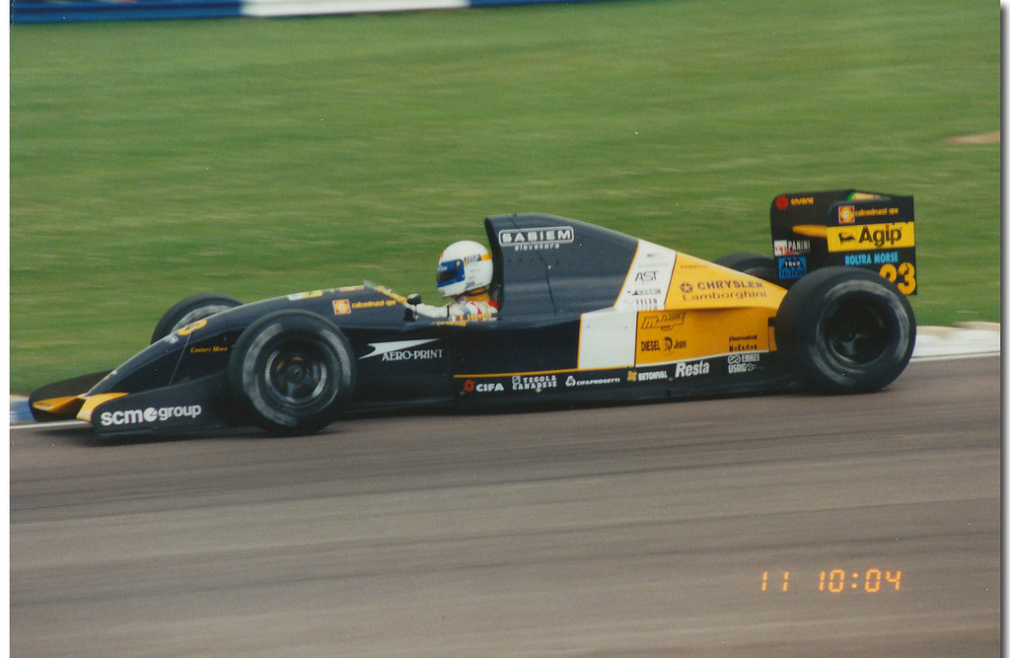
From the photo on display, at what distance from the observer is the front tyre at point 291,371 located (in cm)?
579

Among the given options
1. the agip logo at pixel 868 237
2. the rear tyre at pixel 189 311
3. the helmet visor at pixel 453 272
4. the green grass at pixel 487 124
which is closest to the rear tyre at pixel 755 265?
the agip logo at pixel 868 237

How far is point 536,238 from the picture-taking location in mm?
6434

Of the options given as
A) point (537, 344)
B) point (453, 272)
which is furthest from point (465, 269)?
point (537, 344)

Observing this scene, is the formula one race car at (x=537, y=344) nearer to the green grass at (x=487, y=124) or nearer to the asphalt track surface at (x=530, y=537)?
the asphalt track surface at (x=530, y=537)

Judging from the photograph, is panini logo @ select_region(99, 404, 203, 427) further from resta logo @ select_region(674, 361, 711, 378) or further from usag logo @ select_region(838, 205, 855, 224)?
usag logo @ select_region(838, 205, 855, 224)

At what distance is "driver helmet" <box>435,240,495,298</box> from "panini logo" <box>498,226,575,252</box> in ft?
0.46

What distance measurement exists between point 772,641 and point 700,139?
10438 millimetres

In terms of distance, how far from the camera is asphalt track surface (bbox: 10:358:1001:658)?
394 centimetres

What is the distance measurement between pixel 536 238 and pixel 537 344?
61cm

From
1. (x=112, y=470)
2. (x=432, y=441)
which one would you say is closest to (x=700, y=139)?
(x=432, y=441)

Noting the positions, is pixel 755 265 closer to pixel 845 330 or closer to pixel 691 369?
pixel 845 330

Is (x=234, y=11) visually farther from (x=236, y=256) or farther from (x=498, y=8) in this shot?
(x=236, y=256)

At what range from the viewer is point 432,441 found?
5887 millimetres

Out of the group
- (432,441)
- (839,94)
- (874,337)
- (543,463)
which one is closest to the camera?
(543,463)
